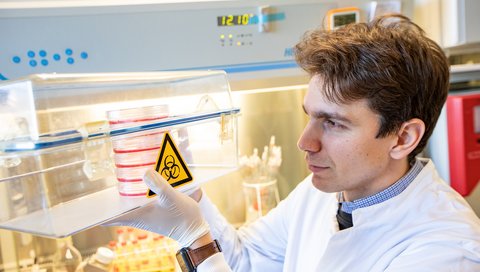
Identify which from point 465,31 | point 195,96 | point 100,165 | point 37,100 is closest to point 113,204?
point 100,165

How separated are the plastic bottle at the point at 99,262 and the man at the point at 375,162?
0.45 meters

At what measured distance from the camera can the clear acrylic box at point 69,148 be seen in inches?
32.2

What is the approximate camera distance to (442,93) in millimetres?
1156

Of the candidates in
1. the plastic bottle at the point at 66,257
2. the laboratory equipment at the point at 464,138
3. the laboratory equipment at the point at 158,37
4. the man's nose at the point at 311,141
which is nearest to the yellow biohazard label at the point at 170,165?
the laboratory equipment at the point at 158,37

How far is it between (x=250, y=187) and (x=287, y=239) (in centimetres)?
34

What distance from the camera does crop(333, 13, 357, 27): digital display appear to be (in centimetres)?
136

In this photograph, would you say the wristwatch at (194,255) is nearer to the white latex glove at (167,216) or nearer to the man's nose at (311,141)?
the white latex glove at (167,216)

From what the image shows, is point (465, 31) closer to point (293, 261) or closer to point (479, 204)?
point (479, 204)

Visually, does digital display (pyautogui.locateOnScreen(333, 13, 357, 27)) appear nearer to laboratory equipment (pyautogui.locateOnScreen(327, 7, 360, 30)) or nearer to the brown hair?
laboratory equipment (pyautogui.locateOnScreen(327, 7, 360, 30))

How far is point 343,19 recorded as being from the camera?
137 cm

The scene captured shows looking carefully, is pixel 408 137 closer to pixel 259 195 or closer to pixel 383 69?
pixel 383 69

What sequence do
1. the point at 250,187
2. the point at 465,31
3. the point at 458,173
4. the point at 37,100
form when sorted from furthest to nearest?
the point at 250,187 < the point at 458,173 < the point at 465,31 < the point at 37,100

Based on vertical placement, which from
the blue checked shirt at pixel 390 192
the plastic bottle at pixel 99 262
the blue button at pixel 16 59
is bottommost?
the plastic bottle at pixel 99 262

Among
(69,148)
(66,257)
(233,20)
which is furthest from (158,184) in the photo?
(66,257)
